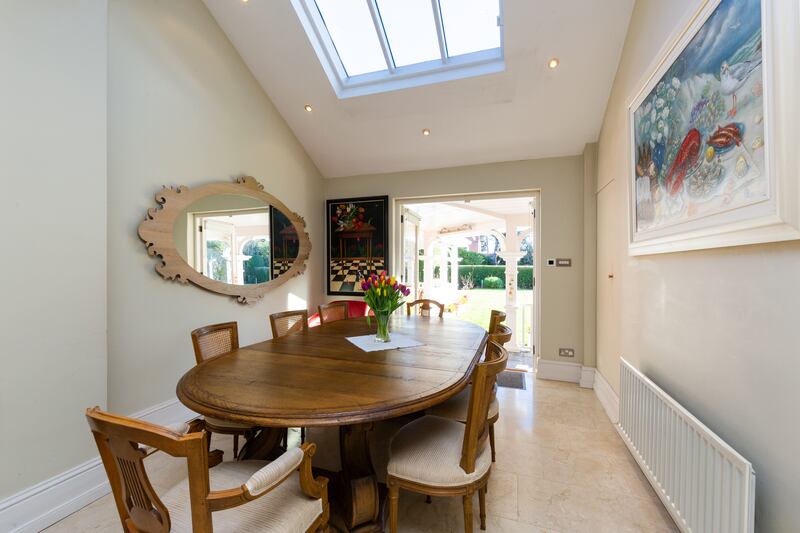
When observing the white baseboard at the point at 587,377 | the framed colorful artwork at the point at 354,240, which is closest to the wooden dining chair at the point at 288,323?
the framed colorful artwork at the point at 354,240

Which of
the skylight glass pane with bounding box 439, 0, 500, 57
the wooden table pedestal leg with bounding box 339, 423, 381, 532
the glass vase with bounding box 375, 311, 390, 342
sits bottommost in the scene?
the wooden table pedestal leg with bounding box 339, 423, 381, 532

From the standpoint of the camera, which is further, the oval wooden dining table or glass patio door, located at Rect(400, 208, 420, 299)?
glass patio door, located at Rect(400, 208, 420, 299)

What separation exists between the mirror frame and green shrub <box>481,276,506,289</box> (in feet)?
25.7

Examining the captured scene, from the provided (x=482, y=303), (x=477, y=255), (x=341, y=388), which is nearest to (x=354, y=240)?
(x=341, y=388)

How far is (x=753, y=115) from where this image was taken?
3.55 feet

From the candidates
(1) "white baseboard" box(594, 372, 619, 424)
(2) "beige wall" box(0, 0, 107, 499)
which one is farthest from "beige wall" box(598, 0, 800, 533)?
(2) "beige wall" box(0, 0, 107, 499)

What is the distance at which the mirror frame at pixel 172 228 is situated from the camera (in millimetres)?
2324

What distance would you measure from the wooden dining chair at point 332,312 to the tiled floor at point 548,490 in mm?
1220

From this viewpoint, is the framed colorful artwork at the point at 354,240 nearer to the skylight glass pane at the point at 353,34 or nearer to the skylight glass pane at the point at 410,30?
the skylight glass pane at the point at 353,34

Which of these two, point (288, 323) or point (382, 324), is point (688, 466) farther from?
point (288, 323)

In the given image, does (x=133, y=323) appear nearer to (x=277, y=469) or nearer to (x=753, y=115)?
(x=277, y=469)

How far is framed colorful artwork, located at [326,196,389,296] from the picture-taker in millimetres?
4230

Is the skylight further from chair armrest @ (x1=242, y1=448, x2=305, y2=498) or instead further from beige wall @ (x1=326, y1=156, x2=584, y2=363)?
chair armrest @ (x1=242, y1=448, x2=305, y2=498)

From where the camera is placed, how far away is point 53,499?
1.61 m
